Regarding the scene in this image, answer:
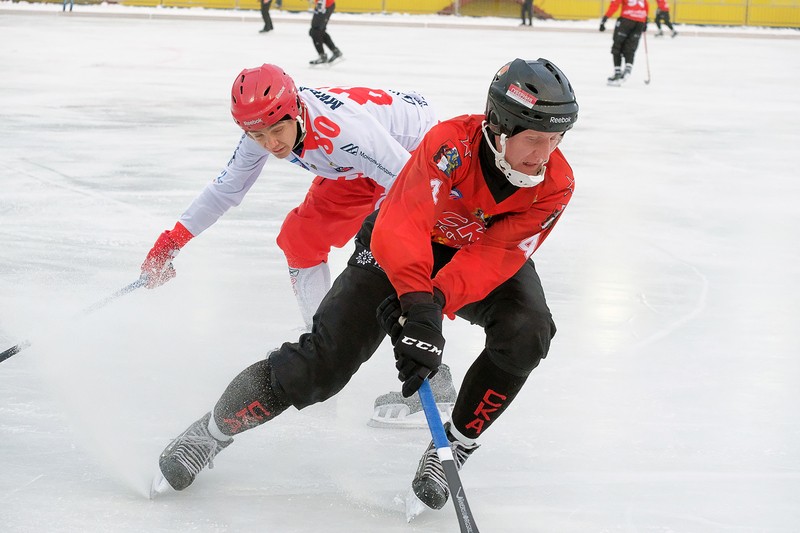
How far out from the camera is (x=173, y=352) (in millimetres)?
3812

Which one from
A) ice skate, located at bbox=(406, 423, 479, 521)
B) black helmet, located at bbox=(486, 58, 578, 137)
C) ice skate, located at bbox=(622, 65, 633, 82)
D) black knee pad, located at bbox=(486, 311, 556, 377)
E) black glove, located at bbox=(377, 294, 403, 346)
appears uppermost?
black helmet, located at bbox=(486, 58, 578, 137)

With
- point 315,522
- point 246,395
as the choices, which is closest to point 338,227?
point 246,395

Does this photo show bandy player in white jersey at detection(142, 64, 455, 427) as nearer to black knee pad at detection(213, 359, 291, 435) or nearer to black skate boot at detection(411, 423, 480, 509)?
black skate boot at detection(411, 423, 480, 509)

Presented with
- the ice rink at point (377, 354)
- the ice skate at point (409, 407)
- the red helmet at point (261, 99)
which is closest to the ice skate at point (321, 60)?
the ice rink at point (377, 354)

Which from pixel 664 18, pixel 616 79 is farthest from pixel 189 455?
pixel 664 18

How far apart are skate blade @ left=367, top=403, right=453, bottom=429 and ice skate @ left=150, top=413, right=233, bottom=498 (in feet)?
1.96

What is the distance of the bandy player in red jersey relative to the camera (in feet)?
8.29

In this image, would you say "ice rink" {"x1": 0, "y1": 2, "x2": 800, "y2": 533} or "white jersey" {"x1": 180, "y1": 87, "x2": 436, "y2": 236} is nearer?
"ice rink" {"x1": 0, "y1": 2, "x2": 800, "y2": 533}

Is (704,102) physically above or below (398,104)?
below

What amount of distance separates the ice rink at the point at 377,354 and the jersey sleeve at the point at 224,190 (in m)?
0.57

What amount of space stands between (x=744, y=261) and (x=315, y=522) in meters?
A: 3.30

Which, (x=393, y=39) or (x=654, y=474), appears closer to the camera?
(x=654, y=474)

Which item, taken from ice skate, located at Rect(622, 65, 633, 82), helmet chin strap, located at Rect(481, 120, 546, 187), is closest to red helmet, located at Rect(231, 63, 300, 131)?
helmet chin strap, located at Rect(481, 120, 546, 187)

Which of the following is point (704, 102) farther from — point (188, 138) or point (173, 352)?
point (173, 352)
